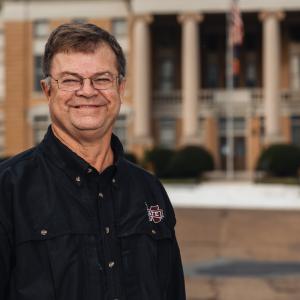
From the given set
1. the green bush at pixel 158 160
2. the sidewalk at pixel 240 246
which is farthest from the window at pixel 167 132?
the sidewalk at pixel 240 246

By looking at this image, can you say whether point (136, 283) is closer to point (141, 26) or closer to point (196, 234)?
point (196, 234)

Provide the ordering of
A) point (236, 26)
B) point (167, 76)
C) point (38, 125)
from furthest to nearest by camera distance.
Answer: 1. point (38, 125)
2. point (167, 76)
3. point (236, 26)

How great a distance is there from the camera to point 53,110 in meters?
2.41

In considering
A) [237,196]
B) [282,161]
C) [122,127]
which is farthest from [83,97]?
[122,127]

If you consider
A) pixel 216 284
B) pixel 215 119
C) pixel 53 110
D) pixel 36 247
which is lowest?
pixel 216 284

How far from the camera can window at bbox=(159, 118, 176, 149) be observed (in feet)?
126

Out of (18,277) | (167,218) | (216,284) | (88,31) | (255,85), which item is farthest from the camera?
(255,85)

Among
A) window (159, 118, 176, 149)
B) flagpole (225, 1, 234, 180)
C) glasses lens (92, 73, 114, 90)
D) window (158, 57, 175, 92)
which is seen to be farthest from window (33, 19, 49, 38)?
glasses lens (92, 73, 114, 90)

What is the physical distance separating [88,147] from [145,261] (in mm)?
533

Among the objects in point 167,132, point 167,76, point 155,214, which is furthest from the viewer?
A: point 167,76

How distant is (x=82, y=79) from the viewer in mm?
2344

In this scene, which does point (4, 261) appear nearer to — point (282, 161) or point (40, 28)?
point (282, 161)

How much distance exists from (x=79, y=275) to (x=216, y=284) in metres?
6.31

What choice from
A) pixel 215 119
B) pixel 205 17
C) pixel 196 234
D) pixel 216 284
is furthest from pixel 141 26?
pixel 216 284
